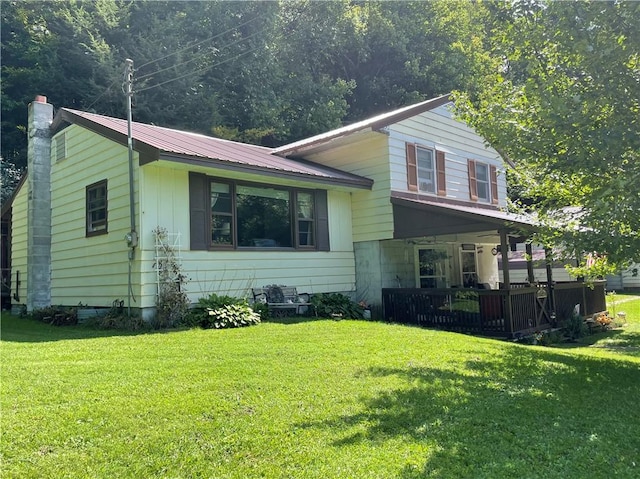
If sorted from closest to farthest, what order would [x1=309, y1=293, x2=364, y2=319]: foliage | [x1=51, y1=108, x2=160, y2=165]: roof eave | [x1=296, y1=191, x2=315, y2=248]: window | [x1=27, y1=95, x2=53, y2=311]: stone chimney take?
[x1=51, y1=108, x2=160, y2=165]: roof eave < [x1=309, y1=293, x2=364, y2=319]: foliage < [x1=296, y1=191, x2=315, y2=248]: window < [x1=27, y1=95, x2=53, y2=311]: stone chimney

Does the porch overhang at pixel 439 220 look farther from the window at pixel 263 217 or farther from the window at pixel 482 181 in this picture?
the window at pixel 482 181

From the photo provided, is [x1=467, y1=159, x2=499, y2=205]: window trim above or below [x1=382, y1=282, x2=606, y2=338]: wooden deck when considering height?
above

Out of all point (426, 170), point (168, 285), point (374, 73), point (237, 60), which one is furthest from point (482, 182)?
point (374, 73)

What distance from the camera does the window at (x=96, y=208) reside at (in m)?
11.0

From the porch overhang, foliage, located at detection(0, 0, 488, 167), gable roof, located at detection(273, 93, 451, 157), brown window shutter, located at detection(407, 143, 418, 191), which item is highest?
foliage, located at detection(0, 0, 488, 167)

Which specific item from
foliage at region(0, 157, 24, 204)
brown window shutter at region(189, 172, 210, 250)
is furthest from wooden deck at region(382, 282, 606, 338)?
foliage at region(0, 157, 24, 204)

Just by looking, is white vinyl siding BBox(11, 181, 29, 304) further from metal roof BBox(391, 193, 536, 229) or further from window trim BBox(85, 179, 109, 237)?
metal roof BBox(391, 193, 536, 229)

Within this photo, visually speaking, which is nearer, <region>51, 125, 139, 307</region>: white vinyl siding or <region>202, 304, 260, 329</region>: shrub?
<region>202, 304, 260, 329</region>: shrub

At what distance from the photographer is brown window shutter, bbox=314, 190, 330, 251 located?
12945mm

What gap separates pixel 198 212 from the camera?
10.4m

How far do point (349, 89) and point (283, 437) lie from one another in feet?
90.2

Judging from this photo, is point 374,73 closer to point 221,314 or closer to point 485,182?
point 485,182

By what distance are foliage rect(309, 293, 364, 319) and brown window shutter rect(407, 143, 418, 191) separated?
3.80 metres

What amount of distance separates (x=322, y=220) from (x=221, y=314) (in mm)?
4574
